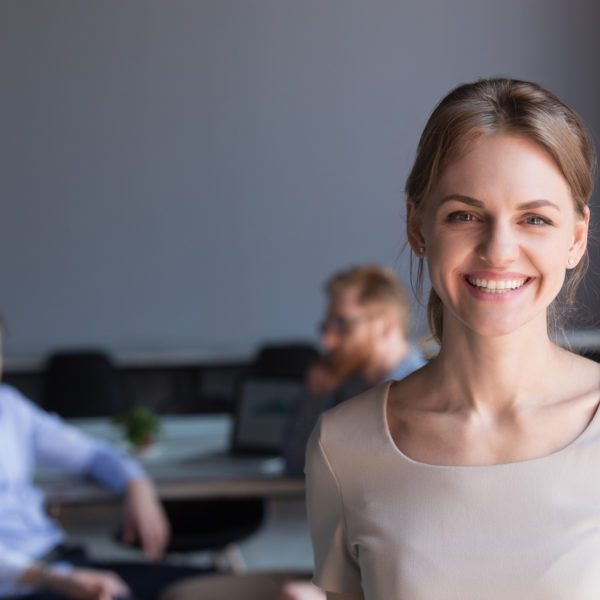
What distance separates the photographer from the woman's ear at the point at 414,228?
1.01 meters

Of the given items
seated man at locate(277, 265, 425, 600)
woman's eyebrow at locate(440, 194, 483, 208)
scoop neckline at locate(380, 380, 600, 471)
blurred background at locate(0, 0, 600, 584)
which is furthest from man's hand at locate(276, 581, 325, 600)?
blurred background at locate(0, 0, 600, 584)

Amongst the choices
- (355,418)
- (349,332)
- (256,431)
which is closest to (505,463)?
(355,418)

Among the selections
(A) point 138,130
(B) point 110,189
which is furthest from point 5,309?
(A) point 138,130

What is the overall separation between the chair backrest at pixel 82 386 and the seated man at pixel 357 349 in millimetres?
3088

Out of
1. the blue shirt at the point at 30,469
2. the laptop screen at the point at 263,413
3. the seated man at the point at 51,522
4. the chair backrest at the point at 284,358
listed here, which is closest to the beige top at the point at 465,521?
the seated man at the point at 51,522

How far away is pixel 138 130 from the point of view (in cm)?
650

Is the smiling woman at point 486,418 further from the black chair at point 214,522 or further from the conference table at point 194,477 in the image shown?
the black chair at point 214,522

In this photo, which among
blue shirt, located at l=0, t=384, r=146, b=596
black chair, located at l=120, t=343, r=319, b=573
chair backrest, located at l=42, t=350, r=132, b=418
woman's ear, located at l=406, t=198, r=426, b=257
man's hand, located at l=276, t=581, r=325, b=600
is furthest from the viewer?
chair backrest, located at l=42, t=350, r=132, b=418

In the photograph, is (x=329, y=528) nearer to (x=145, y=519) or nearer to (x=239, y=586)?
(x=239, y=586)

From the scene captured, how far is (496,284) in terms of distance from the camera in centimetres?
90

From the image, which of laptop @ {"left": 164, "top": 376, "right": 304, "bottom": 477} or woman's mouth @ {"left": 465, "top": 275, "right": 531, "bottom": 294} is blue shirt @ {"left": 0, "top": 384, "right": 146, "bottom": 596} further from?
woman's mouth @ {"left": 465, "top": 275, "right": 531, "bottom": 294}

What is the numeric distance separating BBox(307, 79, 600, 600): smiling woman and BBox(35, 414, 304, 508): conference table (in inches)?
76.8

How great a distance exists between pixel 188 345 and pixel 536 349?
569 centimetres

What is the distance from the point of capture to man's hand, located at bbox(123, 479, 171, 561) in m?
2.72
